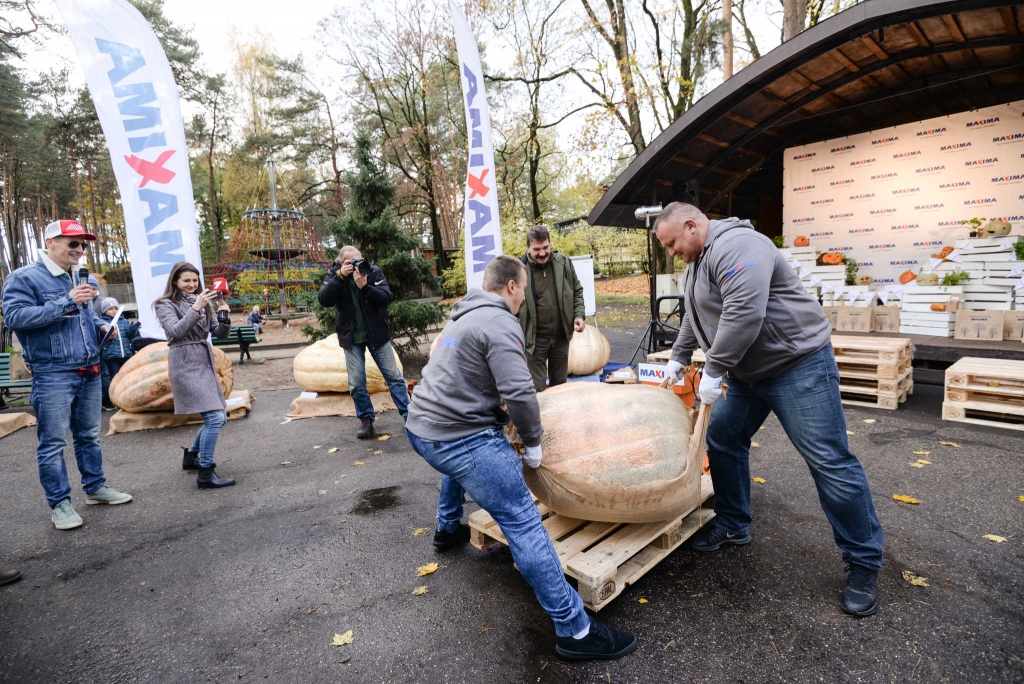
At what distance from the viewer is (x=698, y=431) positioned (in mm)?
2604

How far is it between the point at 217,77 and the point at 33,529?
27685mm

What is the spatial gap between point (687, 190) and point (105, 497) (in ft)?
28.8

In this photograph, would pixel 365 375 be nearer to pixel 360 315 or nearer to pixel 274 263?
pixel 360 315

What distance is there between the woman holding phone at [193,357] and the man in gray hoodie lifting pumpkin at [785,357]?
12.7ft

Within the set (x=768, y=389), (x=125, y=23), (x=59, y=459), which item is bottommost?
(x=59, y=459)

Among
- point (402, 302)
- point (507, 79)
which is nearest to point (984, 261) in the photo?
point (402, 302)

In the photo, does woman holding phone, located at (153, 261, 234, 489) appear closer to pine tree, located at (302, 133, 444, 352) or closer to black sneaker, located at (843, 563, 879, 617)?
pine tree, located at (302, 133, 444, 352)

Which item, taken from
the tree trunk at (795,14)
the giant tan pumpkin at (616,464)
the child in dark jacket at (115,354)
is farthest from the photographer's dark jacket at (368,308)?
the tree trunk at (795,14)

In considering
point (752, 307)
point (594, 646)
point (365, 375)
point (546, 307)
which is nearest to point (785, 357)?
point (752, 307)

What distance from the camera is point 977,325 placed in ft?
20.5

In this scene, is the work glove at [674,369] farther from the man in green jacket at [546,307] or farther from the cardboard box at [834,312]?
the cardboard box at [834,312]

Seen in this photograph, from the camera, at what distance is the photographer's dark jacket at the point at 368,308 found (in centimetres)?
532

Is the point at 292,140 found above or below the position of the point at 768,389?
above

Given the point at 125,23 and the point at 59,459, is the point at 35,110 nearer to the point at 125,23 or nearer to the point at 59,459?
the point at 125,23
